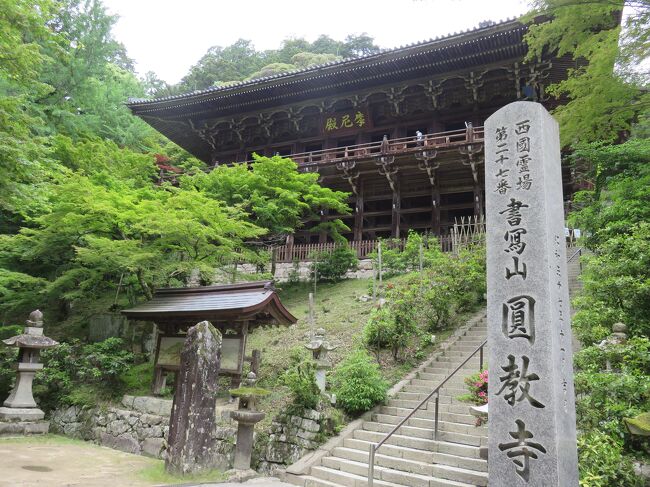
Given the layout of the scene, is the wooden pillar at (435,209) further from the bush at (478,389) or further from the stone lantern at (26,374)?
the stone lantern at (26,374)

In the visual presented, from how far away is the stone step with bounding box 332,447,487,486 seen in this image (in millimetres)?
6059

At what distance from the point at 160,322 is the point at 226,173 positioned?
A: 706 centimetres

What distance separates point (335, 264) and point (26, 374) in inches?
411

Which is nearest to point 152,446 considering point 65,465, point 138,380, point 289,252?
point 65,465

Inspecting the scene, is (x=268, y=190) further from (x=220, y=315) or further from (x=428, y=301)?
(x=220, y=315)

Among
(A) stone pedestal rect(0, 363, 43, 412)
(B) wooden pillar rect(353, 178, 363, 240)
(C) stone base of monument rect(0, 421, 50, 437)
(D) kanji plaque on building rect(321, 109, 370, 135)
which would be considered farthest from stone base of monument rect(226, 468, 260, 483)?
(D) kanji plaque on building rect(321, 109, 370, 135)

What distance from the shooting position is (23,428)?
10.5m

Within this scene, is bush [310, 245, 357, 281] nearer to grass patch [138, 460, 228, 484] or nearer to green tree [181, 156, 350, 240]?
green tree [181, 156, 350, 240]

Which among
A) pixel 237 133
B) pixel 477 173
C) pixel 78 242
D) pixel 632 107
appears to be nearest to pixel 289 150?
pixel 237 133

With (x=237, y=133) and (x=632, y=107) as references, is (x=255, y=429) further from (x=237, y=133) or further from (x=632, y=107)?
(x=237, y=133)

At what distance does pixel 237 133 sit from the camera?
25.6 metres

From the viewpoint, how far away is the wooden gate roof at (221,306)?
9.28m

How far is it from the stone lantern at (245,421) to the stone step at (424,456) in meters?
1.61

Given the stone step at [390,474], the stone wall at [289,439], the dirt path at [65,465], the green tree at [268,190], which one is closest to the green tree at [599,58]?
the stone step at [390,474]
